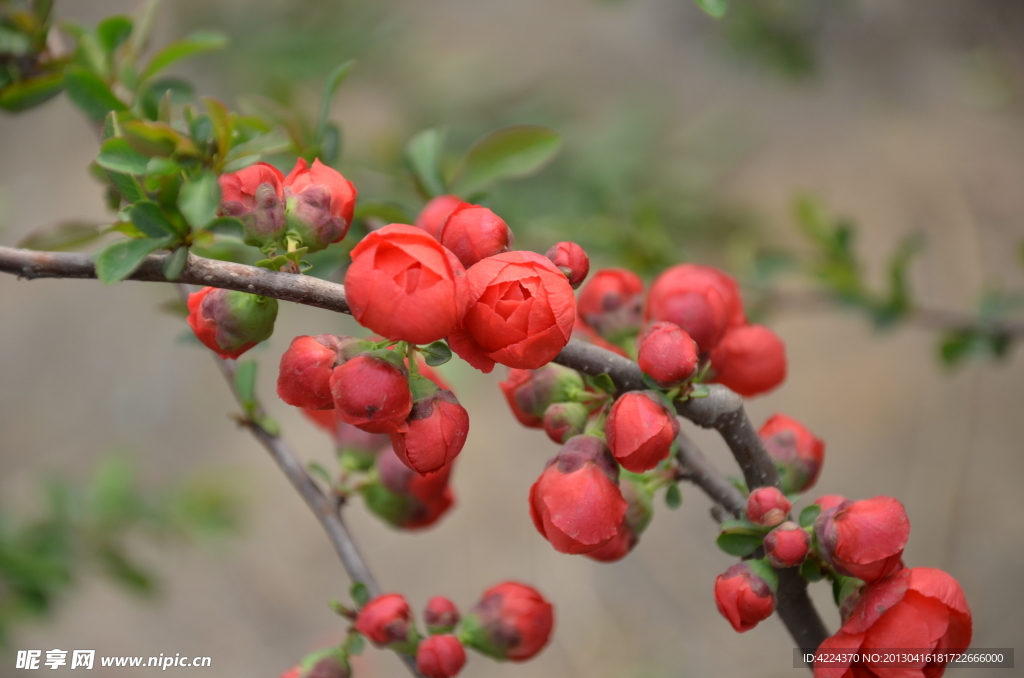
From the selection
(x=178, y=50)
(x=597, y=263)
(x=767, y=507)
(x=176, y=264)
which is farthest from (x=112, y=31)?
(x=597, y=263)

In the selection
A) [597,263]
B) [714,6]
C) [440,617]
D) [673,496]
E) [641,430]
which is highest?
[714,6]

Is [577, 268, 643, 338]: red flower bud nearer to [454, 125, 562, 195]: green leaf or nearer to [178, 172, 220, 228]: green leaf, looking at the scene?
[454, 125, 562, 195]: green leaf

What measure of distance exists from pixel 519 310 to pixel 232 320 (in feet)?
0.65

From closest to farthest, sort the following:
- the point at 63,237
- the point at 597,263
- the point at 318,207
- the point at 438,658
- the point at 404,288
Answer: the point at 404,288 → the point at 318,207 → the point at 438,658 → the point at 63,237 → the point at 597,263

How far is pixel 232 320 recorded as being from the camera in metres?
0.49

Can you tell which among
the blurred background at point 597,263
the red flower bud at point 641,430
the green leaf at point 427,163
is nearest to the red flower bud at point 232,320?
the red flower bud at point 641,430

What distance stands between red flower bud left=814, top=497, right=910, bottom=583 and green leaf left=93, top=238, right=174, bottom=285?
1.58 ft

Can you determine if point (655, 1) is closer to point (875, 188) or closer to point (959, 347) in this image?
point (875, 188)

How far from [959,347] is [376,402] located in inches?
38.6

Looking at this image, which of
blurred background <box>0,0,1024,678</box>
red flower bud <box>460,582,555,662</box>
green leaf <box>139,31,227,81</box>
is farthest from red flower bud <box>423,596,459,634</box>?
blurred background <box>0,0,1024,678</box>

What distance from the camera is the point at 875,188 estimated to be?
254 centimetres

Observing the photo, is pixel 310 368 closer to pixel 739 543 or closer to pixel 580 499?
pixel 580 499

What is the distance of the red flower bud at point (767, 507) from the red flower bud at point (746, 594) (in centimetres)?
3

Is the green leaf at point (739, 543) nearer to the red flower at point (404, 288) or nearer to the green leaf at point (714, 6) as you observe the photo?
the red flower at point (404, 288)
